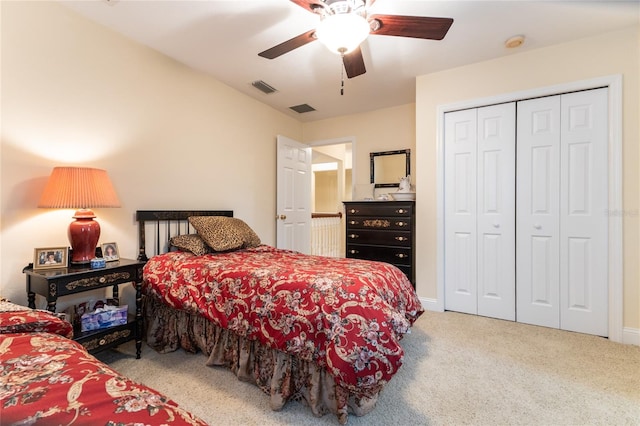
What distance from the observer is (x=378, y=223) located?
3.45m

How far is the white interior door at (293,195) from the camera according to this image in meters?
4.13

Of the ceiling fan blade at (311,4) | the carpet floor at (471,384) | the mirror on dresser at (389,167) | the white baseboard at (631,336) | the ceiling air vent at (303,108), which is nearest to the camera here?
the carpet floor at (471,384)

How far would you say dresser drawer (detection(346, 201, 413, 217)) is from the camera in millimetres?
3289

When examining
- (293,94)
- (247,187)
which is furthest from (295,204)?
(293,94)

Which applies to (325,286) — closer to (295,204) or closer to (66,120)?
(66,120)

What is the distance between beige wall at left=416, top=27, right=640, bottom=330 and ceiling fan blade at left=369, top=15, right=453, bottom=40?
133cm

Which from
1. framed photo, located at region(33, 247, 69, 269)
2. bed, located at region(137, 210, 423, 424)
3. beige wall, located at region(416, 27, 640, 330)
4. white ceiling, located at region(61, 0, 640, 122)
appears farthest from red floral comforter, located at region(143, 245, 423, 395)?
white ceiling, located at region(61, 0, 640, 122)

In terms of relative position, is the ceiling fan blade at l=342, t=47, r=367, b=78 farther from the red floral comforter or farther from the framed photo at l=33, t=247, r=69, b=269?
the framed photo at l=33, t=247, r=69, b=269

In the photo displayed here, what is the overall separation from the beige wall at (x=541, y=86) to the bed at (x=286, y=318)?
1.35 m

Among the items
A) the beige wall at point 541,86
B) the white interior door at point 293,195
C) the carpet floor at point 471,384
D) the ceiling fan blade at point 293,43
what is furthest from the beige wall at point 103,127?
the beige wall at point 541,86

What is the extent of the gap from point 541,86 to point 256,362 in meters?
3.36

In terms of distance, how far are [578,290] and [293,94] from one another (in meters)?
3.62

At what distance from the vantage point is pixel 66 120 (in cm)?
209

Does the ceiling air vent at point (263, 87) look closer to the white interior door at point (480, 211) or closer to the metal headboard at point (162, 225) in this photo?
the metal headboard at point (162, 225)
